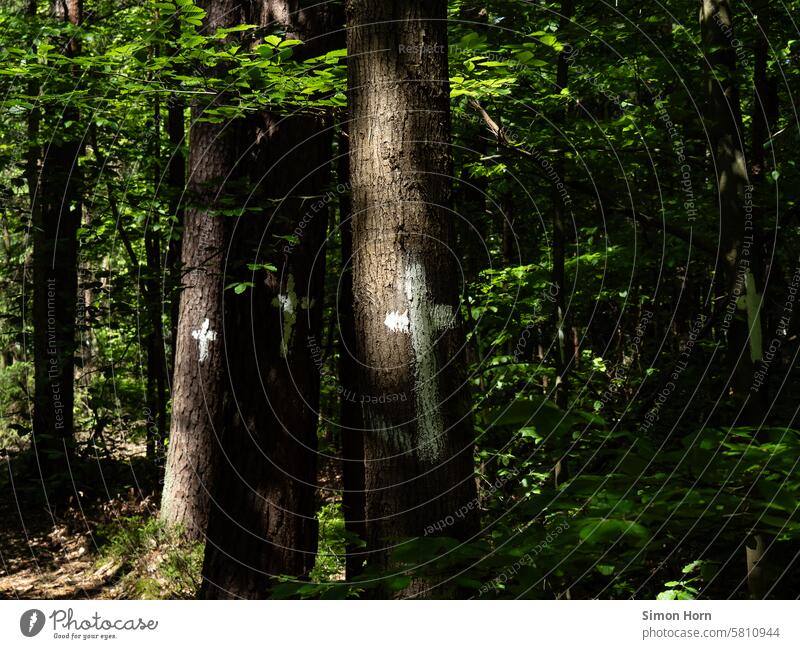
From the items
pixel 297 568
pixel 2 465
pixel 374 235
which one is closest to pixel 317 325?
pixel 297 568

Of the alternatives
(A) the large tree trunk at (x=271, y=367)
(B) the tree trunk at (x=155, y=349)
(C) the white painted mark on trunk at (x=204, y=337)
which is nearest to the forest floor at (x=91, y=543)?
(B) the tree trunk at (x=155, y=349)

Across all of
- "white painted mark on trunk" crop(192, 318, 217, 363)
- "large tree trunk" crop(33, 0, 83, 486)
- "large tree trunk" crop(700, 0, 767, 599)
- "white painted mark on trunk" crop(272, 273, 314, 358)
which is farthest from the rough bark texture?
"large tree trunk" crop(33, 0, 83, 486)

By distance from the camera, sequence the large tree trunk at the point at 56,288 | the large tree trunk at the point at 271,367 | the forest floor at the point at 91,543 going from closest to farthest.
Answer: the large tree trunk at the point at 271,367, the forest floor at the point at 91,543, the large tree trunk at the point at 56,288

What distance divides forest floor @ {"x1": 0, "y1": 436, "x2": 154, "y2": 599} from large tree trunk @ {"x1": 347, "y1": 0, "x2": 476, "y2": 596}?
612cm

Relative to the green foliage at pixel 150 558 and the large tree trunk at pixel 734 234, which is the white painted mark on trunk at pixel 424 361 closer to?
the large tree trunk at pixel 734 234

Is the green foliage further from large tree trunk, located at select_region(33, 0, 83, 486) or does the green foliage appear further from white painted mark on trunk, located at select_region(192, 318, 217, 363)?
white painted mark on trunk, located at select_region(192, 318, 217, 363)

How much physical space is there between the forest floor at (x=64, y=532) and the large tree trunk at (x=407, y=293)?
612cm

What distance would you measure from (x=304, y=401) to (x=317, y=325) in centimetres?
72

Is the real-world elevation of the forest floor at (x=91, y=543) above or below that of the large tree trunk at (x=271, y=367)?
below

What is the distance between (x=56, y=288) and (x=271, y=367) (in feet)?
21.6

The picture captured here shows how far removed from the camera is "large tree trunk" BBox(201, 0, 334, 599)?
5.75 meters

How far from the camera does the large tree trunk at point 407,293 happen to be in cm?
320

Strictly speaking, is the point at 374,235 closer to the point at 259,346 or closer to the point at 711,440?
the point at 711,440

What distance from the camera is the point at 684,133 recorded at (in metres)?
7.48
